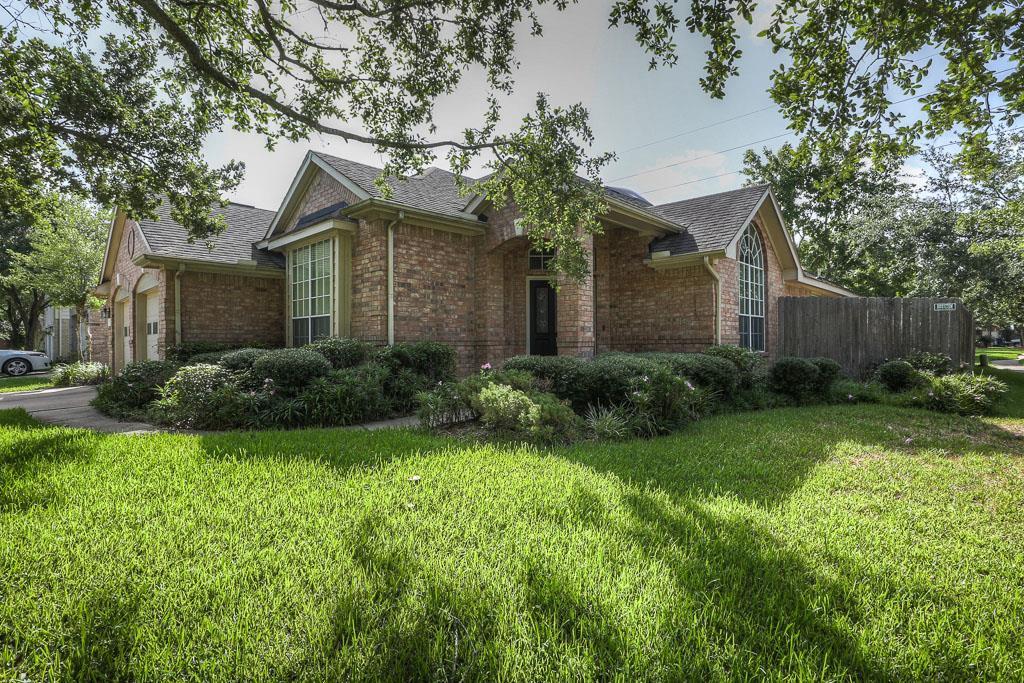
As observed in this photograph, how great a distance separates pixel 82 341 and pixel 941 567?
28943 mm

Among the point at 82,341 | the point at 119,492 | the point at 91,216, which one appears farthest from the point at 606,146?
the point at 91,216

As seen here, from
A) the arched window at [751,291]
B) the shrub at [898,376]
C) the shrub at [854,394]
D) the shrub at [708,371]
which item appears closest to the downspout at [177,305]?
the shrub at [708,371]

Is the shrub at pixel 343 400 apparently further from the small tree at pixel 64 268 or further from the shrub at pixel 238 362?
the small tree at pixel 64 268

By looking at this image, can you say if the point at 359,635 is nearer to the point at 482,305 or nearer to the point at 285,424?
the point at 285,424

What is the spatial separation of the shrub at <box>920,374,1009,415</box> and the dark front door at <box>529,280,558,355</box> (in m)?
7.62

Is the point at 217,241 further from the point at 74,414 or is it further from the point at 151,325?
the point at 74,414

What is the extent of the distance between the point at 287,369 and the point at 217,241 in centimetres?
820

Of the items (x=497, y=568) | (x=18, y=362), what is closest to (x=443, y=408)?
(x=497, y=568)

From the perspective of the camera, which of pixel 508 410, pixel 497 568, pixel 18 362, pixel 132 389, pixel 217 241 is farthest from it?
pixel 18 362

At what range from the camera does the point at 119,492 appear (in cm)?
370

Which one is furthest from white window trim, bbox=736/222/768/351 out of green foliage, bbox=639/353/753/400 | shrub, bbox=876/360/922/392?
green foliage, bbox=639/353/753/400

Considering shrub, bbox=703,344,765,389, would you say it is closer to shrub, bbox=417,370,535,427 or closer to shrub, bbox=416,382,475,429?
shrub, bbox=417,370,535,427

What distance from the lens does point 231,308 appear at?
1269 centimetres

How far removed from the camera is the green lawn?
1935 millimetres
